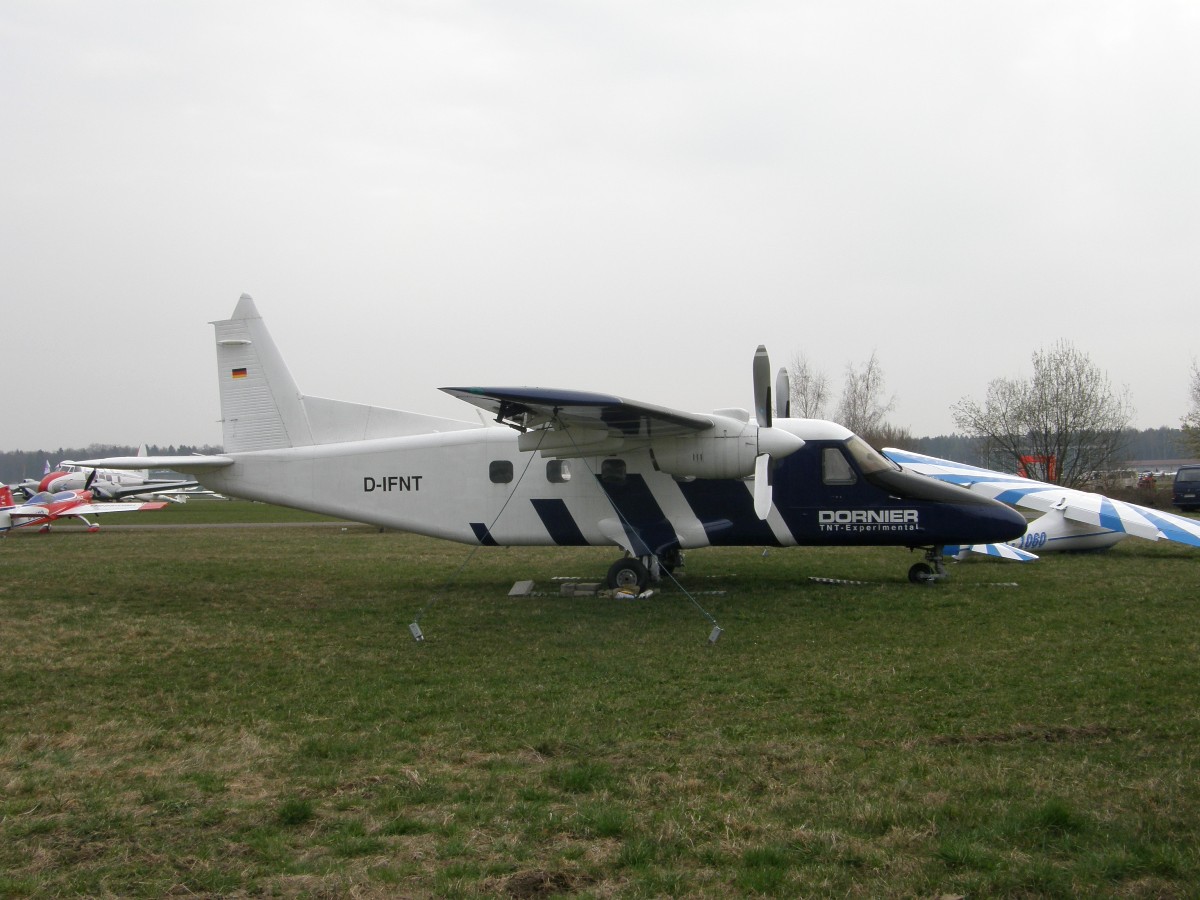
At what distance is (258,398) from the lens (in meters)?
14.6

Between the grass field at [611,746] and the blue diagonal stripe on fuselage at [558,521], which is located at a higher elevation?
the blue diagonal stripe on fuselage at [558,521]

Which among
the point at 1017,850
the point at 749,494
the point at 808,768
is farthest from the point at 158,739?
the point at 749,494

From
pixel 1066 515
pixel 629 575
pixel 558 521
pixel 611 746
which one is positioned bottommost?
pixel 611 746

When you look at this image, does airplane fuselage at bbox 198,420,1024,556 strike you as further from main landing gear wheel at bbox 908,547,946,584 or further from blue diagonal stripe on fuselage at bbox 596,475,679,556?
main landing gear wheel at bbox 908,547,946,584

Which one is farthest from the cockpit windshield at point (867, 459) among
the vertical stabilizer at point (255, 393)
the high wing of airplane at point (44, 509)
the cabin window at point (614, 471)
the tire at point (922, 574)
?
the high wing of airplane at point (44, 509)

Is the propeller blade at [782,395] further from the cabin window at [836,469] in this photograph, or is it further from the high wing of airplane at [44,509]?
the high wing of airplane at [44,509]

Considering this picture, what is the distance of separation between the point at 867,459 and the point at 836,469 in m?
0.50

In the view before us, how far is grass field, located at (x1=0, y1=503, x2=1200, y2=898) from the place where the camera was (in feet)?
13.8

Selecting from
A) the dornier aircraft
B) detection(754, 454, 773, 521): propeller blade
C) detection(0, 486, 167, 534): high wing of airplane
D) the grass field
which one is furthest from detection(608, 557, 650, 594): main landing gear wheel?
detection(0, 486, 167, 534): high wing of airplane

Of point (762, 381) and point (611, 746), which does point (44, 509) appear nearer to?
point (762, 381)

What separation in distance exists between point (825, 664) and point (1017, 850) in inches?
168

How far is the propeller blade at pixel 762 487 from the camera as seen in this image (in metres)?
12.0

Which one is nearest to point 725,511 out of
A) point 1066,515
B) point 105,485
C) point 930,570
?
point 930,570

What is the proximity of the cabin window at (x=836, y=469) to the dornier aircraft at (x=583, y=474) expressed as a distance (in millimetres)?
21
